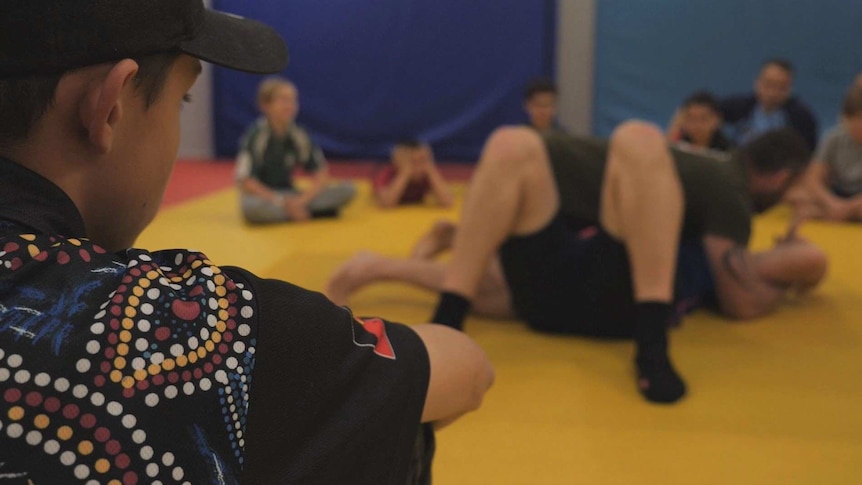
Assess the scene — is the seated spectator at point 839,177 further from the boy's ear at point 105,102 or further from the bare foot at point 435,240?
the boy's ear at point 105,102

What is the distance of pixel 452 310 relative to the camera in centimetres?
178

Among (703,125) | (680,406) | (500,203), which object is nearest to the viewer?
(680,406)

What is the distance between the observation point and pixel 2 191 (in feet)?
1.76

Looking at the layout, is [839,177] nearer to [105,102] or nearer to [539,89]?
[539,89]

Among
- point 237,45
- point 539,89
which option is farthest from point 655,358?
point 539,89

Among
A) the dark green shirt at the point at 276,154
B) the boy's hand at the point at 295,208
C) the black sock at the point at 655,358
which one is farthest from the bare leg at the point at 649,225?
the dark green shirt at the point at 276,154

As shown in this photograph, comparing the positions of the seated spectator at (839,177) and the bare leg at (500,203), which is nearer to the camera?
the bare leg at (500,203)

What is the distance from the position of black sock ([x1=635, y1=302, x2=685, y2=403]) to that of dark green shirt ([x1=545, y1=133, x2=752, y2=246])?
0.32 m

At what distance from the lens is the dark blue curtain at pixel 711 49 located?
204 inches

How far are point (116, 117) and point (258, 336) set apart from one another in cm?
18

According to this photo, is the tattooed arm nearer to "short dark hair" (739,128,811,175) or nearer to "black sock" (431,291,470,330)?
"short dark hair" (739,128,811,175)

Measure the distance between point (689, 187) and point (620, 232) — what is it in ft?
1.01

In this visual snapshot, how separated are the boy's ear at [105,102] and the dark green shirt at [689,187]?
1.40 m

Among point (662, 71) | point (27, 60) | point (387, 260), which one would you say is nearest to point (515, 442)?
point (387, 260)
